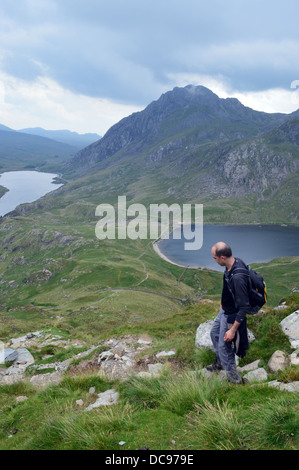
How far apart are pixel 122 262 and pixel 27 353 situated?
11003cm

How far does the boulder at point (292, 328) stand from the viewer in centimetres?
914

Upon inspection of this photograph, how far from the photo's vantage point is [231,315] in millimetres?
7660

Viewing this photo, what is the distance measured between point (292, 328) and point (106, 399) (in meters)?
7.02

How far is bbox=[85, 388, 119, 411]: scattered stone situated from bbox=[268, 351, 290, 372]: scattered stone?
15.3ft

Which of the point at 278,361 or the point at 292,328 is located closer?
the point at 278,361

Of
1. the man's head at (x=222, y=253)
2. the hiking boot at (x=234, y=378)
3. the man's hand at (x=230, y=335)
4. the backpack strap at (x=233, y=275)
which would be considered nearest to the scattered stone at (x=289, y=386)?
the hiking boot at (x=234, y=378)

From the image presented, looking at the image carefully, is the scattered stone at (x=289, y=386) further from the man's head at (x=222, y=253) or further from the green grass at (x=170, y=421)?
the man's head at (x=222, y=253)

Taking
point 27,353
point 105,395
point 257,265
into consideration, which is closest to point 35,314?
point 27,353

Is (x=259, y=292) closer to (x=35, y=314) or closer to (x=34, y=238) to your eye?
(x=35, y=314)

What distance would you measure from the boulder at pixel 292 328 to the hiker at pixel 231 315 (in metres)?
2.63

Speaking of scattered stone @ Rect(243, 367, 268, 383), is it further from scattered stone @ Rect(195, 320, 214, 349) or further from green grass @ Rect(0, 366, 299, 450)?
scattered stone @ Rect(195, 320, 214, 349)

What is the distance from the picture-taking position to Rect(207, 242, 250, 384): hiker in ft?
22.9

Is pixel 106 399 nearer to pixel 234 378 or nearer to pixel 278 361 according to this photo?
pixel 234 378

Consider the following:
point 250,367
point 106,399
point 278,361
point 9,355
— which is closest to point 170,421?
point 106,399
